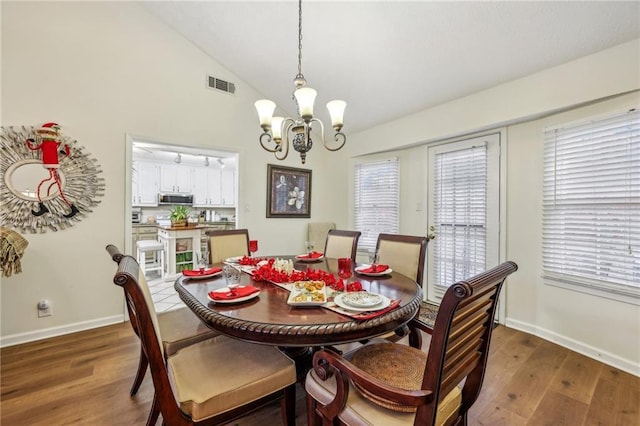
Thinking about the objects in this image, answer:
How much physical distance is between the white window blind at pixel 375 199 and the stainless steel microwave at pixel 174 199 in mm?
4556

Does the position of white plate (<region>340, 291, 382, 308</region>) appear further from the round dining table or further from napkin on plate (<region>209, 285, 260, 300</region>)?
napkin on plate (<region>209, 285, 260, 300</region>)

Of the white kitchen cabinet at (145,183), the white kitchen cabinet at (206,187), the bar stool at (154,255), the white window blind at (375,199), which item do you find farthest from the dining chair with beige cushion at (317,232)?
the white kitchen cabinet at (145,183)

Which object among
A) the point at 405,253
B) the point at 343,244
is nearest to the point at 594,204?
the point at 405,253

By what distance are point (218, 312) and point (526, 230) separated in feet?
9.76

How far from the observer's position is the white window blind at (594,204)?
6.71 ft

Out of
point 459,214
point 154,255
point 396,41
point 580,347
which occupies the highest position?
point 396,41

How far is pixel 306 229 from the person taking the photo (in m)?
4.48

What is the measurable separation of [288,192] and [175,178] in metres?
3.91

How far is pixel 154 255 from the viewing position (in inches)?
221

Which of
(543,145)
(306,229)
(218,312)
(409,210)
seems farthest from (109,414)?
(543,145)

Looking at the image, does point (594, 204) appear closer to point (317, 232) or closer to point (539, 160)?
point (539, 160)

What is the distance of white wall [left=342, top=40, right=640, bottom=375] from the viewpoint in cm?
207

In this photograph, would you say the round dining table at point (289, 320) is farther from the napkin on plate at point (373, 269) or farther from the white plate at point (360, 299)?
the napkin on plate at point (373, 269)

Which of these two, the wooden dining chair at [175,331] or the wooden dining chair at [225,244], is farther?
the wooden dining chair at [225,244]
